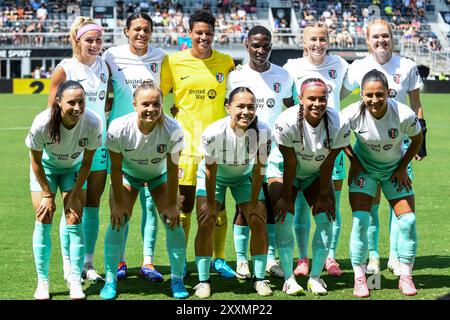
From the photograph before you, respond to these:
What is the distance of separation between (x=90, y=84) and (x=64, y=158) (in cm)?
94

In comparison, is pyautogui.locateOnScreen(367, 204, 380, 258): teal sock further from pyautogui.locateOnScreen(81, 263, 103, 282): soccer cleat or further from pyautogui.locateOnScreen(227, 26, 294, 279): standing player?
pyautogui.locateOnScreen(81, 263, 103, 282): soccer cleat

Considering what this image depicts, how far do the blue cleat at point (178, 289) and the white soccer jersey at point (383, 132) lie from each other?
1.93 meters

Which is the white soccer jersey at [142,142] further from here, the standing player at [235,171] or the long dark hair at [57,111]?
the long dark hair at [57,111]

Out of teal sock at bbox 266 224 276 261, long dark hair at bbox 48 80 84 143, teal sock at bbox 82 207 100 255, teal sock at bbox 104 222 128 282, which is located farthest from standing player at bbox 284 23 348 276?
long dark hair at bbox 48 80 84 143

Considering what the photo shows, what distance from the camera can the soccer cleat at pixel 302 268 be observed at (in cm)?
782

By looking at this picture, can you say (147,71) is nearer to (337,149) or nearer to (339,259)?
(337,149)

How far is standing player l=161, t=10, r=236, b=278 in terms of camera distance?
7.82m

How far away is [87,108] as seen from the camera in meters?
7.36

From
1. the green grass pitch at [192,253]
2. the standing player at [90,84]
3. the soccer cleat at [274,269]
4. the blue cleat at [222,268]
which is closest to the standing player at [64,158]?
the green grass pitch at [192,253]

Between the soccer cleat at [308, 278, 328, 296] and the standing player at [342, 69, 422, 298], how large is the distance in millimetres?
283
